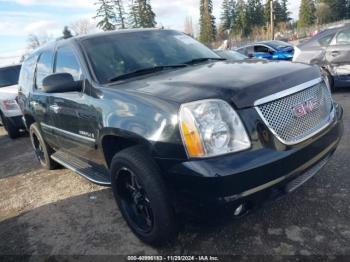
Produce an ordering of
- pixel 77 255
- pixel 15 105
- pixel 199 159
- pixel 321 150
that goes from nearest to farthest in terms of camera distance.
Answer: pixel 199 159 < pixel 321 150 < pixel 77 255 < pixel 15 105

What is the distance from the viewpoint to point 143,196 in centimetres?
286

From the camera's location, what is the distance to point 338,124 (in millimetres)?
3066

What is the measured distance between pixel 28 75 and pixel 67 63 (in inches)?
72.3

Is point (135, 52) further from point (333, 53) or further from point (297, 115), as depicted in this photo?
point (333, 53)

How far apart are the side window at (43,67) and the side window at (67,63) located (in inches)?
12.0

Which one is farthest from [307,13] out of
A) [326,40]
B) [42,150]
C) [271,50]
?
[42,150]

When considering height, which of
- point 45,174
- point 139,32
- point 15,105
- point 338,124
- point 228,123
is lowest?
point 45,174

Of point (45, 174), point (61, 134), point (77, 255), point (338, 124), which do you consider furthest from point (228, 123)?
point (45, 174)

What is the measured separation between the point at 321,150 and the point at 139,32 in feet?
Result: 7.88

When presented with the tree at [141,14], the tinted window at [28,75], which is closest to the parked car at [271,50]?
the tinted window at [28,75]

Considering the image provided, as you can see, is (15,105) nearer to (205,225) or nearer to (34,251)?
(34,251)

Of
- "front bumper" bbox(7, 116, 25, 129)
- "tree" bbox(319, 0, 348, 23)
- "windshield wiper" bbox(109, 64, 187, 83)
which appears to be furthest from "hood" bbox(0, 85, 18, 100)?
"tree" bbox(319, 0, 348, 23)

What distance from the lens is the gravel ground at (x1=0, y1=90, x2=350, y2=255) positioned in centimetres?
271

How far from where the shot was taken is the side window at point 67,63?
3.59 m
